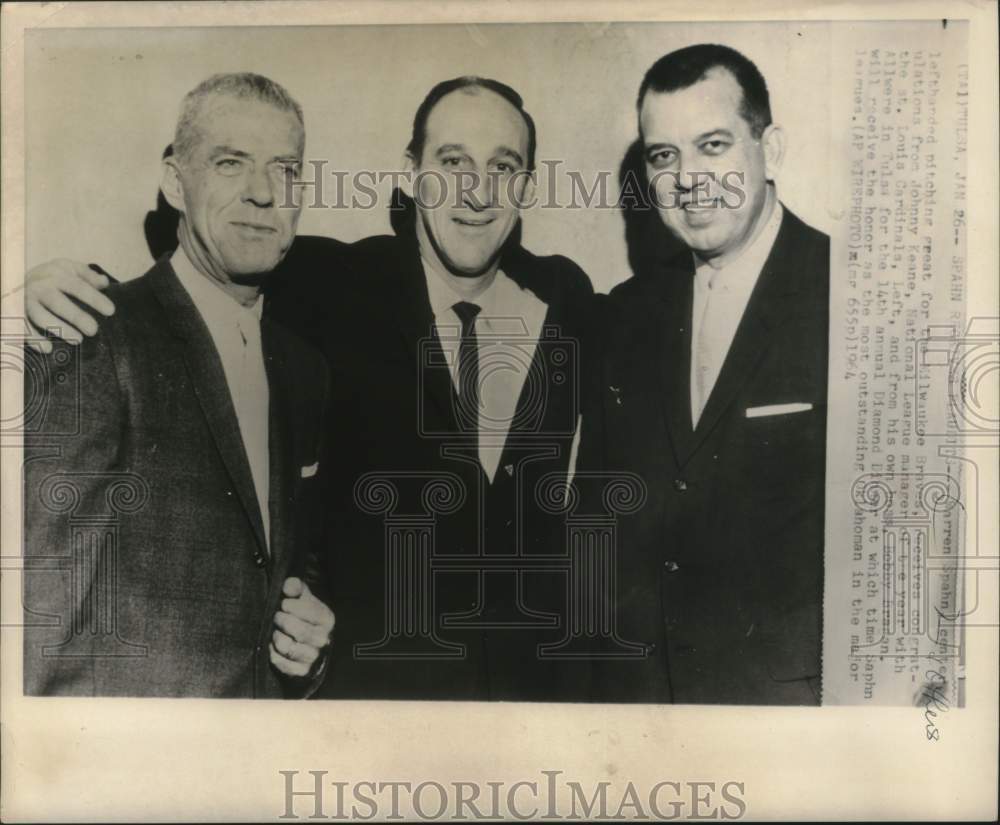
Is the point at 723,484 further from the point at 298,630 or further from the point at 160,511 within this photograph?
the point at 160,511

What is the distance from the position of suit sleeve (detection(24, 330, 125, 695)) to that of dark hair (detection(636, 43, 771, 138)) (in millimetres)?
1419

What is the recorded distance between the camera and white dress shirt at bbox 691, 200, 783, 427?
209cm

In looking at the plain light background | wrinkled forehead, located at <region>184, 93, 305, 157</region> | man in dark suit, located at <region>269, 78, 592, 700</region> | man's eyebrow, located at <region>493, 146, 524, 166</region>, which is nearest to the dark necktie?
man in dark suit, located at <region>269, 78, 592, 700</region>

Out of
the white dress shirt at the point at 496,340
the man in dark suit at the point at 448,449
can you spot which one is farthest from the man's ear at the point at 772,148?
the white dress shirt at the point at 496,340

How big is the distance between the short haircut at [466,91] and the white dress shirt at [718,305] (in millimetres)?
497

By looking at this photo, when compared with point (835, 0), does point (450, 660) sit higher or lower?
lower

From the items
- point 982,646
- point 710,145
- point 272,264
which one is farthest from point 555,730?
point 710,145

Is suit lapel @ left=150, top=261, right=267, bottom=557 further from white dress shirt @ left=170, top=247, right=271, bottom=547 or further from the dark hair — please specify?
the dark hair

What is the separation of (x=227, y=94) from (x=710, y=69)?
1.12 meters

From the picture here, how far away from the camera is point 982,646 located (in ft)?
6.89

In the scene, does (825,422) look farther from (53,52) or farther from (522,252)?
(53,52)

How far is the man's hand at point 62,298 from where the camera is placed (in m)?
2.11

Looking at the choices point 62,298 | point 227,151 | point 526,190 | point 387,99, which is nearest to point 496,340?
point 526,190

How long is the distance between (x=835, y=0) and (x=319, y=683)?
199 cm
